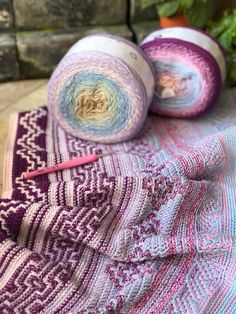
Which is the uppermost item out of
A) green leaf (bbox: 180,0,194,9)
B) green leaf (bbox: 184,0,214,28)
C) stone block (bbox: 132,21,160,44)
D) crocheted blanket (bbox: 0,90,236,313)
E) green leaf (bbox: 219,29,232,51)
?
green leaf (bbox: 180,0,194,9)

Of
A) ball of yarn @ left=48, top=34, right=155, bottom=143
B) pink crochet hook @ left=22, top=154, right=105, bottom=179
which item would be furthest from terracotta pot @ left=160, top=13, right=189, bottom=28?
pink crochet hook @ left=22, top=154, right=105, bottom=179

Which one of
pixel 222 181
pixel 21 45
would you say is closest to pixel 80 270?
pixel 222 181

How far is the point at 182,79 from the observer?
112cm

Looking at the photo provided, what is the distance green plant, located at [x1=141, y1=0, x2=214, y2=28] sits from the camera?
1247 mm

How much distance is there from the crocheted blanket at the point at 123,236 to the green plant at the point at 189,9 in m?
0.43

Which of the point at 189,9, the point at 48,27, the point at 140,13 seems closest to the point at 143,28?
the point at 140,13

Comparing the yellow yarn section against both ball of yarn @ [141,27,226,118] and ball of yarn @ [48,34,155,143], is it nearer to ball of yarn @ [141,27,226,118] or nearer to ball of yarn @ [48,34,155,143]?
ball of yarn @ [48,34,155,143]

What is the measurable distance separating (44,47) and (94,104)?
0.35 m

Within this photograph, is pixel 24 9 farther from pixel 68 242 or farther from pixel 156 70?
pixel 68 242

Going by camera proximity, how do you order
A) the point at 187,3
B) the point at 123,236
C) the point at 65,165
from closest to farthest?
1. the point at 123,236
2. the point at 65,165
3. the point at 187,3

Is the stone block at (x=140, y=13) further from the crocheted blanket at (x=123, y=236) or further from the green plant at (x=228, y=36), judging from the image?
the crocheted blanket at (x=123, y=236)

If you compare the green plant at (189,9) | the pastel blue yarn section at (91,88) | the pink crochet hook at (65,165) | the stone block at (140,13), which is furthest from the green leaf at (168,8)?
the pink crochet hook at (65,165)

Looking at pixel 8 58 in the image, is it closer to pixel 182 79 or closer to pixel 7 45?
pixel 7 45

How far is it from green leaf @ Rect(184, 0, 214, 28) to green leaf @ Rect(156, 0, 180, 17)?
3cm
